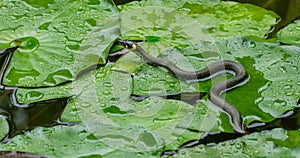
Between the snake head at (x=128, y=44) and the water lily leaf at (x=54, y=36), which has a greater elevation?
the water lily leaf at (x=54, y=36)

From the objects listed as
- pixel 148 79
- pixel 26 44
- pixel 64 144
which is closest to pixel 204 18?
pixel 148 79

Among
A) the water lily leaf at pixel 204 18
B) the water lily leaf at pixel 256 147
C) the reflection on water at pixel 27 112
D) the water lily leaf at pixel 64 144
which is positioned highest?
the water lily leaf at pixel 204 18

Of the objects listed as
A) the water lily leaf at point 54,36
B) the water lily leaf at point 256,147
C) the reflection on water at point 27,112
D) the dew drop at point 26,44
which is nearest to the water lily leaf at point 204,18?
the water lily leaf at point 54,36

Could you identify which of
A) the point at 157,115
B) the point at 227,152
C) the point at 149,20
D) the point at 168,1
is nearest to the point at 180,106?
the point at 157,115

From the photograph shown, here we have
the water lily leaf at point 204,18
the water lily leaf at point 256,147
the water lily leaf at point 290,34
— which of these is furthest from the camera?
the water lily leaf at point 204,18

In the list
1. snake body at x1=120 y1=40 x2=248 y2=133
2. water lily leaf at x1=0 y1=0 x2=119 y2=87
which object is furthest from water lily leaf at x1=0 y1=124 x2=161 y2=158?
snake body at x1=120 y1=40 x2=248 y2=133

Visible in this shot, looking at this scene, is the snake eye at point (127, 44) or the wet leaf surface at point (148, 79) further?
the snake eye at point (127, 44)

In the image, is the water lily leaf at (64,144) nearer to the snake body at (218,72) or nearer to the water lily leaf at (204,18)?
the snake body at (218,72)

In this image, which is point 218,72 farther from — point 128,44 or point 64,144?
point 64,144
